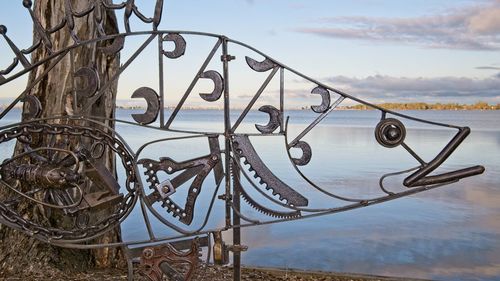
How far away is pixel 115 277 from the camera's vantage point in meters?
3.69

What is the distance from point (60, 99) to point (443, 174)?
7.15ft

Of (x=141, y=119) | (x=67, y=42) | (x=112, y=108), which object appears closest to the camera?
(x=141, y=119)

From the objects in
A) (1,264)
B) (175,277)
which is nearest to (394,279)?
(175,277)

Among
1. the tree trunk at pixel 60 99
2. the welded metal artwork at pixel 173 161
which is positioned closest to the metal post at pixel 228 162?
the welded metal artwork at pixel 173 161

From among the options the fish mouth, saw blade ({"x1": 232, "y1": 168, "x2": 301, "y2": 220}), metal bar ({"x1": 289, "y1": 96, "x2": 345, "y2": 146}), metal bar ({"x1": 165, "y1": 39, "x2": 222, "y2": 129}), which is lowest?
saw blade ({"x1": 232, "y1": 168, "x2": 301, "y2": 220})

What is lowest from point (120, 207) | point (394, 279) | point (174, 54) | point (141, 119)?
point (394, 279)

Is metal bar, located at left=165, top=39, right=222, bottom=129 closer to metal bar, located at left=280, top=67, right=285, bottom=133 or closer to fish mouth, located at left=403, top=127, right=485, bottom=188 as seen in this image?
metal bar, located at left=280, top=67, right=285, bottom=133

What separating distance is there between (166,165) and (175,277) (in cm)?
50

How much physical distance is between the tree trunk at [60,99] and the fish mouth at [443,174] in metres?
1.79

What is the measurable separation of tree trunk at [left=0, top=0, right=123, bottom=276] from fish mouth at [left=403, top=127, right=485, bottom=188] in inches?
70.6

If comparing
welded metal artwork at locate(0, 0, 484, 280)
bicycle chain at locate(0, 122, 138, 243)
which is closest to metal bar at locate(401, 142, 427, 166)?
welded metal artwork at locate(0, 0, 484, 280)

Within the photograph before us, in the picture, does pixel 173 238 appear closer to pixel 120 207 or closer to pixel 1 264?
pixel 120 207

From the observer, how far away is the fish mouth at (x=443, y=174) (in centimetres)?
254

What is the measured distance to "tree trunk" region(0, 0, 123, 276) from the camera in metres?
3.53
